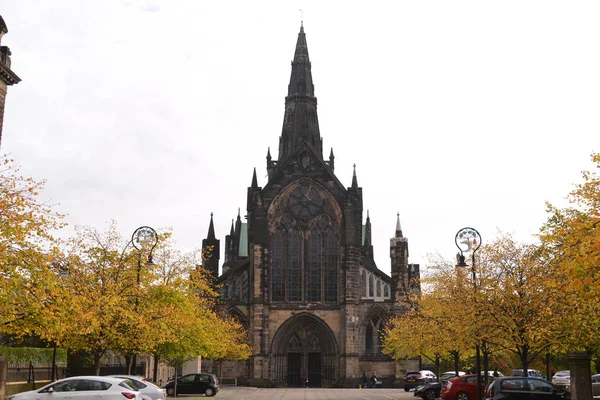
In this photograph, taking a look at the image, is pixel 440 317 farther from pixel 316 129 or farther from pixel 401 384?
pixel 316 129

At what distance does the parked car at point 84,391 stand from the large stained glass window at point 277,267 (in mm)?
40820

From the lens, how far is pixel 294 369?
2425 inches

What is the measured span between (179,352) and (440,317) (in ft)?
45.0

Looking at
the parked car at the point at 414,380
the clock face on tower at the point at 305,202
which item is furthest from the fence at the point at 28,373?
the clock face on tower at the point at 305,202

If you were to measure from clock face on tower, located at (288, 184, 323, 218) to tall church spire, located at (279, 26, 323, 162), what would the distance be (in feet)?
23.6

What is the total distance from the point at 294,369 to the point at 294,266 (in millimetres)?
8575

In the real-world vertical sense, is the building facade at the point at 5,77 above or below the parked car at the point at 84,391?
above

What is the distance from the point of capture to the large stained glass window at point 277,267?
61906mm

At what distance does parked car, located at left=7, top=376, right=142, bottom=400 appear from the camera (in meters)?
20.6

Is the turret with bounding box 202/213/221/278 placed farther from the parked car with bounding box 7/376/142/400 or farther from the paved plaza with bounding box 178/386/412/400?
the parked car with bounding box 7/376/142/400

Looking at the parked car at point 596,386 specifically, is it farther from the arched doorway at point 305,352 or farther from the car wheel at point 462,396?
the arched doorway at point 305,352

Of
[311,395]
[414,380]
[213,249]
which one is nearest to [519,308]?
[311,395]

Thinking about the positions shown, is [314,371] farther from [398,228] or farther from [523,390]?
[523,390]

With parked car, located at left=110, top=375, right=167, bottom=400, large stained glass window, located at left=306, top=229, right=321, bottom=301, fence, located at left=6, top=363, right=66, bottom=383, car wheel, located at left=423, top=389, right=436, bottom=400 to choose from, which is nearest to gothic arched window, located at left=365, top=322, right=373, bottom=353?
large stained glass window, located at left=306, top=229, right=321, bottom=301
